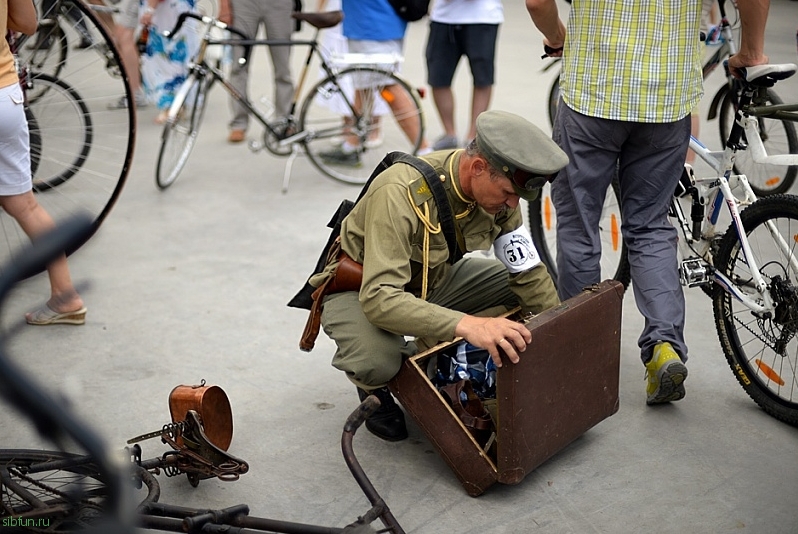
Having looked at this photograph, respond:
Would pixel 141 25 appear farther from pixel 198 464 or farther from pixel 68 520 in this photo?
pixel 68 520

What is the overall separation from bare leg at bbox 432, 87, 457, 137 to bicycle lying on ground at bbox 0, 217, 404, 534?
3294mm

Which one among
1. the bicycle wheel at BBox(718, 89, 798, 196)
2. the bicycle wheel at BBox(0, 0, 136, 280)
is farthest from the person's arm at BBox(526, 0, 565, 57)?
the bicycle wheel at BBox(718, 89, 798, 196)

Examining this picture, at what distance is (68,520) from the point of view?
217 centimetres

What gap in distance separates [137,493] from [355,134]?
11.3 ft

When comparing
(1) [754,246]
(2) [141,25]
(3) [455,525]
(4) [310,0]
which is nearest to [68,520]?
(3) [455,525]

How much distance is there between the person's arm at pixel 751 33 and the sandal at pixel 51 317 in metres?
2.67

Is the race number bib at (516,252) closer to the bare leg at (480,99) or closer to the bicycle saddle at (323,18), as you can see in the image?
the bicycle saddle at (323,18)

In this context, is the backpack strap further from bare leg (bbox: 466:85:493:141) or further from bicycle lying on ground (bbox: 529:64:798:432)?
bare leg (bbox: 466:85:493:141)

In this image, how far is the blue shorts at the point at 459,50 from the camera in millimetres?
5570

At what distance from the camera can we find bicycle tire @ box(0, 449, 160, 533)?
81.7 inches

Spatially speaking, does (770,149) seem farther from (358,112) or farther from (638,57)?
(638,57)

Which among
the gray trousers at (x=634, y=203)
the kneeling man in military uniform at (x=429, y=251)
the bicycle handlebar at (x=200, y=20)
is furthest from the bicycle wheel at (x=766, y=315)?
the bicycle handlebar at (x=200, y=20)

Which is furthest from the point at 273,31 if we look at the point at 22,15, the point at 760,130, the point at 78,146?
the point at 760,130

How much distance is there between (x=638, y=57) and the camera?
303cm
